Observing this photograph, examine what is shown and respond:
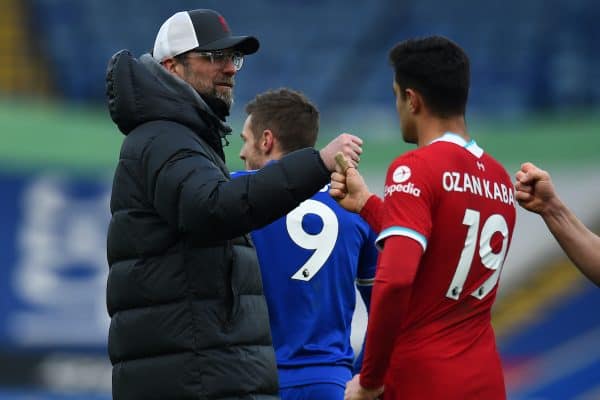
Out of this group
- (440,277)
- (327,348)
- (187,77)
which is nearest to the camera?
(440,277)

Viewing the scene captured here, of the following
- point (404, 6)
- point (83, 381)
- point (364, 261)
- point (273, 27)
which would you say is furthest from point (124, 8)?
point (364, 261)

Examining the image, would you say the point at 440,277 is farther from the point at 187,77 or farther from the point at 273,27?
the point at 273,27

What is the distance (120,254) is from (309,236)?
41.0 inches

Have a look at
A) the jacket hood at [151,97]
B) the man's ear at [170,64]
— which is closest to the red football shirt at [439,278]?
the jacket hood at [151,97]

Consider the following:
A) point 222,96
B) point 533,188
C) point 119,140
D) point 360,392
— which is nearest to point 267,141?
point 222,96

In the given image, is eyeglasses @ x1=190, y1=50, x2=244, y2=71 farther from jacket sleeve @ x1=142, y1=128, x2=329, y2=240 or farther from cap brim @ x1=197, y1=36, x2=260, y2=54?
jacket sleeve @ x1=142, y1=128, x2=329, y2=240

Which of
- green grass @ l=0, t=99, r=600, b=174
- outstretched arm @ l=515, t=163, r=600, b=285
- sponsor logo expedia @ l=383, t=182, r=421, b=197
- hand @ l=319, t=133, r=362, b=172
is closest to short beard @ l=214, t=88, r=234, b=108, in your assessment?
hand @ l=319, t=133, r=362, b=172

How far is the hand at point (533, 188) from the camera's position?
3.90m

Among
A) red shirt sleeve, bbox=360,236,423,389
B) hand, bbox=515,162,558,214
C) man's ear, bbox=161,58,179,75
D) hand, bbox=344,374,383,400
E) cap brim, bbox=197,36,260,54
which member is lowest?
hand, bbox=344,374,383,400

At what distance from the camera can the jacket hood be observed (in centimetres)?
394

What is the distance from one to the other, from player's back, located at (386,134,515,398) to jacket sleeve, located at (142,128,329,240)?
10.4 inches

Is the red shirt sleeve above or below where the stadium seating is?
below

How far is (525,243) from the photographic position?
1293 cm

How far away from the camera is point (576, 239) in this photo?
4.03 meters
